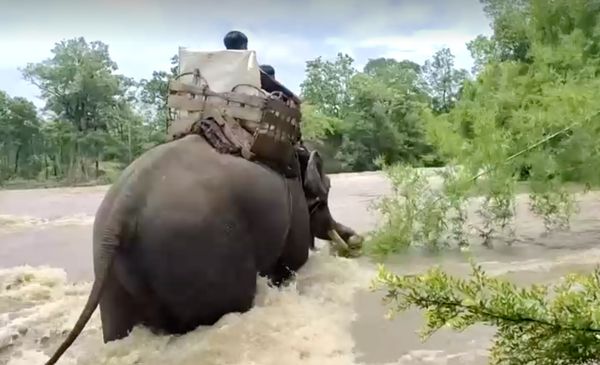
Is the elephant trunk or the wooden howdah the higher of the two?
the wooden howdah

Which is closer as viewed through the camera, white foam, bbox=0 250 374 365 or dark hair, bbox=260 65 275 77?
white foam, bbox=0 250 374 365

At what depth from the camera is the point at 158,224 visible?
197 cm

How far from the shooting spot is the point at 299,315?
2361 mm

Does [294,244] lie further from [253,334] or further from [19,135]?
[19,135]

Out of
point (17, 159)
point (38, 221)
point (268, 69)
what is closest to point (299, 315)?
point (268, 69)

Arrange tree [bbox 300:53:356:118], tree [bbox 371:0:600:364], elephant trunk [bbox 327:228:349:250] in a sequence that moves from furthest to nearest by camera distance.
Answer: tree [bbox 300:53:356:118] < tree [bbox 371:0:600:364] < elephant trunk [bbox 327:228:349:250]

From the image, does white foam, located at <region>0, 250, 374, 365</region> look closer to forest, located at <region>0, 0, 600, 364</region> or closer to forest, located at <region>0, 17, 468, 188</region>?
forest, located at <region>0, 0, 600, 364</region>

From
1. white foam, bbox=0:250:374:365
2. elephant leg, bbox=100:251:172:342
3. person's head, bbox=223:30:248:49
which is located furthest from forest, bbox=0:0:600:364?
person's head, bbox=223:30:248:49

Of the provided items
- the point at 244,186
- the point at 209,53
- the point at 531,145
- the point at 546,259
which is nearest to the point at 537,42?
the point at 531,145

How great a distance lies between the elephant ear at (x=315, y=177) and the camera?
2990 millimetres

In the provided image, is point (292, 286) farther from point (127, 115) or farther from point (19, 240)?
point (127, 115)

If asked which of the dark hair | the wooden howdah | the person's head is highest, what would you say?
the person's head

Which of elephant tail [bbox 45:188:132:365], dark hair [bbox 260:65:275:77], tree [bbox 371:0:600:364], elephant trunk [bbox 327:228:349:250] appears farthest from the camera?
tree [bbox 371:0:600:364]

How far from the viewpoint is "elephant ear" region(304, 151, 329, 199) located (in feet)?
9.81
